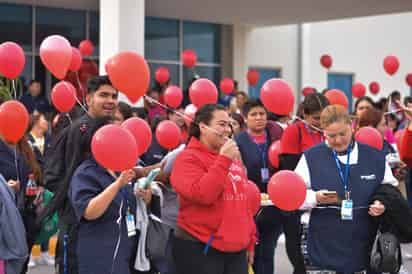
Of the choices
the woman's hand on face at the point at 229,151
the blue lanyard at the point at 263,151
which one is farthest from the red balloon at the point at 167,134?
the woman's hand on face at the point at 229,151

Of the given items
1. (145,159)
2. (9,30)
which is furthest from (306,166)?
(9,30)

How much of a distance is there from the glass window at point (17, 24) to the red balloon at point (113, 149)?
39.1 feet

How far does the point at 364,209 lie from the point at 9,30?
12.2 metres

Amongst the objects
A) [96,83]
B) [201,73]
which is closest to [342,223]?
[96,83]

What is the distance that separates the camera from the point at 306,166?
5102mm

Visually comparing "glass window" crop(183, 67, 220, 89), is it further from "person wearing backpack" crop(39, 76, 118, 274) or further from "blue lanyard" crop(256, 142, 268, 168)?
"person wearing backpack" crop(39, 76, 118, 274)

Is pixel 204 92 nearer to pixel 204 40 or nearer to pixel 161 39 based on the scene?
pixel 161 39

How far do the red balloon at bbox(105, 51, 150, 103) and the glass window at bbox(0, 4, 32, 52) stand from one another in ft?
35.1

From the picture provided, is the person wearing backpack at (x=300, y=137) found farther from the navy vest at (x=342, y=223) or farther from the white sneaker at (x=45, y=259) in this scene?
the white sneaker at (x=45, y=259)

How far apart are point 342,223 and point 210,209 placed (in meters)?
0.92

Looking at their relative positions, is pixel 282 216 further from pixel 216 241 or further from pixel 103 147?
pixel 103 147

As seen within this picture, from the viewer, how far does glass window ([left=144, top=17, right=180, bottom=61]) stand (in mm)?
17812

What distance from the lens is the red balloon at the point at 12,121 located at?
595cm

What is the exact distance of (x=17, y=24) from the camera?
52.0ft
